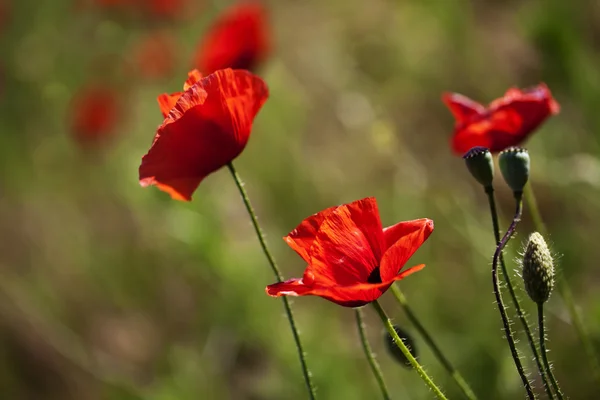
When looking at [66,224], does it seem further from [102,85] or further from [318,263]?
[318,263]

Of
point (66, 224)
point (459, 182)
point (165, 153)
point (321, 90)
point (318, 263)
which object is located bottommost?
point (318, 263)

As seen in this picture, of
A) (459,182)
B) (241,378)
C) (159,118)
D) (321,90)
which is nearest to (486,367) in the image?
(241,378)

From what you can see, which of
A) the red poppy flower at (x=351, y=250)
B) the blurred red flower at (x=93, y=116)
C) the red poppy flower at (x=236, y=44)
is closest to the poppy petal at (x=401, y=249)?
the red poppy flower at (x=351, y=250)

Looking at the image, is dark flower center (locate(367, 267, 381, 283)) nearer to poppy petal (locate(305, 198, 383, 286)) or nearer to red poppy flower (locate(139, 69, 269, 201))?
poppy petal (locate(305, 198, 383, 286))

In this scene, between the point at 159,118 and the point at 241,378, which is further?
the point at 159,118

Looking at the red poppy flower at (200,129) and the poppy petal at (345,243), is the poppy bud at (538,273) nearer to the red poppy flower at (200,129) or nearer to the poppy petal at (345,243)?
the poppy petal at (345,243)

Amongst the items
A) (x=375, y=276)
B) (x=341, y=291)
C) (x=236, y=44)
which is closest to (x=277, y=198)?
(x=236, y=44)

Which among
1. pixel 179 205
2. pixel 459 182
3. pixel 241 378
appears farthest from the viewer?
pixel 459 182

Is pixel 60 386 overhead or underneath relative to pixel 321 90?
underneath
